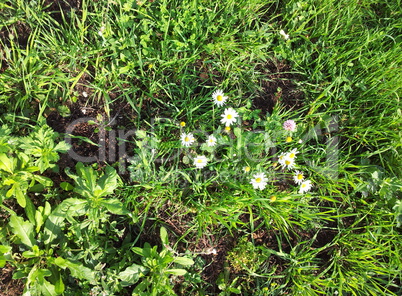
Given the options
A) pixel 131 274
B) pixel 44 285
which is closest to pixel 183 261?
pixel 131 274

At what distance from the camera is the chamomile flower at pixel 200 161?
Answer: 213 centimetres

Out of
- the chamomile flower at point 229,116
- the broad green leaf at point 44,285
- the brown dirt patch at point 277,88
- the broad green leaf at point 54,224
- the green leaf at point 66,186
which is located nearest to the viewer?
the broad green leaf at point 44,285

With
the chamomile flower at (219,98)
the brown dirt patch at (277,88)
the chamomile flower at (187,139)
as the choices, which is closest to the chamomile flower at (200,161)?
the chamomile flower at (187,139)

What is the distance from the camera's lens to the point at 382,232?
2.27 meters

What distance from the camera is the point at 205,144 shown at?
7.04 ft

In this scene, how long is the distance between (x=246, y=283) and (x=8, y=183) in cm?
158

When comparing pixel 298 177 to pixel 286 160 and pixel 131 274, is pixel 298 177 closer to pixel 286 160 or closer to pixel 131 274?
pixel 286 160

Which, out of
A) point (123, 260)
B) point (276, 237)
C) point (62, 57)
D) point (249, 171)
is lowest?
point (276, 237)

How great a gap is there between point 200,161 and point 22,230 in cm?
113

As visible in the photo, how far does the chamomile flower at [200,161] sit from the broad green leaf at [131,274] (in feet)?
2.28

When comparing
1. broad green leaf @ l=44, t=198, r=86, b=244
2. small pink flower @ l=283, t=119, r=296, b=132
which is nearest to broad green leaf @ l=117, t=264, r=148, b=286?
broad green leaf @ l=44, t=198, r=86, b=244

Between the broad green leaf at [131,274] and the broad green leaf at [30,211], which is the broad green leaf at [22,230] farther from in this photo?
the broad green leaf at [131,274]

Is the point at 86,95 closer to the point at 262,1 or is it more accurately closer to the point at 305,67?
the point at 262,1

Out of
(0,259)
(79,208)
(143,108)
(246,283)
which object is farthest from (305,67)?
(0,259)
